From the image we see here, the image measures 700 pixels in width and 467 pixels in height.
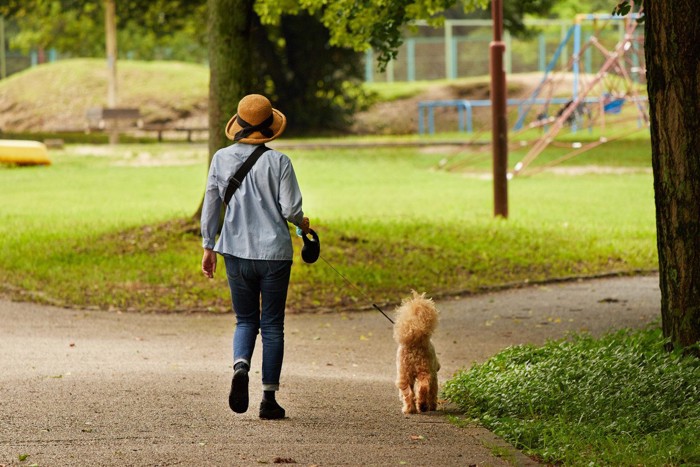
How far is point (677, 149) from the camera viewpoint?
754 cm

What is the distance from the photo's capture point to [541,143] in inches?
1100

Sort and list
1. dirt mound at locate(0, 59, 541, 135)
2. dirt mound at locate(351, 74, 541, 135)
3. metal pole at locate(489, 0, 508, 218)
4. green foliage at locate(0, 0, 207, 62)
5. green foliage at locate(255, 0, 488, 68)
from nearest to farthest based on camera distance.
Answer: green foliage at locate(255, 0, 488, 68) → metal pole at locate(489, 0, 508, 218) → green foliage at locate(0, 0, 207, 62) → dirt mound at locate(0, 59, 541, 135) → dirt mound at locate(351, 74, 541, 135)

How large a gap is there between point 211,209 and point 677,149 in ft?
9.39

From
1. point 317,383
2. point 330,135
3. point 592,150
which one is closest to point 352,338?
point 317,383

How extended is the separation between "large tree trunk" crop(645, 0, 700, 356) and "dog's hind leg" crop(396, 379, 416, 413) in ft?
5.76

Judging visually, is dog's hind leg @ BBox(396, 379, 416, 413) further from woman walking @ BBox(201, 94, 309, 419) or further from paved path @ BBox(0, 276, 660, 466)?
woman walking @ BBox(201, 94, 309, 419)

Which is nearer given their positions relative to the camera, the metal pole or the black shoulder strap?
the black shoulder strap

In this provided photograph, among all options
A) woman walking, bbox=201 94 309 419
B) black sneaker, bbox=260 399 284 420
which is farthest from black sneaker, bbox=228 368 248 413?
black sneaker, bbox=260 399 284 420

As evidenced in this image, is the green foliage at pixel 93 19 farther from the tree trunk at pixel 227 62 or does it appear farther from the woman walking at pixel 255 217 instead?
the woman walking at pixel 255 217

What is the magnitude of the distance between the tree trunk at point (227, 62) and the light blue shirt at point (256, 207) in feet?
24.2

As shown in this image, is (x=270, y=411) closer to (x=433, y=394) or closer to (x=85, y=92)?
(x=433, y=394)

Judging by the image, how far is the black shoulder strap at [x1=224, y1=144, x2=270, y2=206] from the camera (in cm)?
666

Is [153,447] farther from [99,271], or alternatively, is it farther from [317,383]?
[99,271]

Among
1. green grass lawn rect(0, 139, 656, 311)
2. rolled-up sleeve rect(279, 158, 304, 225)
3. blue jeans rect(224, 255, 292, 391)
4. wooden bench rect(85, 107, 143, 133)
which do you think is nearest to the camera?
rolled-up sleeve rect(279, 158, 304, 225)
